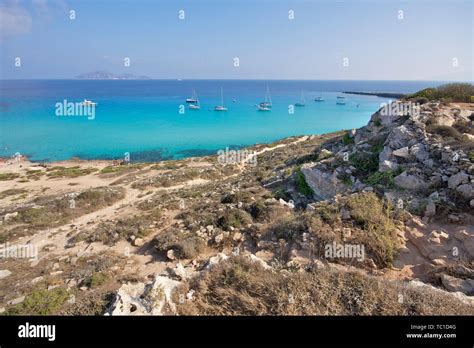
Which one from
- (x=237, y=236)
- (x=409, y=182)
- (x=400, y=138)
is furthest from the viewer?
(x=400, y=138)

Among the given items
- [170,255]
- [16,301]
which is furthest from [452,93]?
[16,301]

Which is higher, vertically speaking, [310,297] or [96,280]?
[310,297]

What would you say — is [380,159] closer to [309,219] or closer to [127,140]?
[309,219]

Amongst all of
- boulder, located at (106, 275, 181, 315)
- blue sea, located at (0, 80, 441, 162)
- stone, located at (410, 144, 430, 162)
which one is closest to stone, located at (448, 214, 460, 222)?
stone, located at (410, 144, 430, 162)

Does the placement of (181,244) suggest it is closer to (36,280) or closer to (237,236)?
(237,236)
